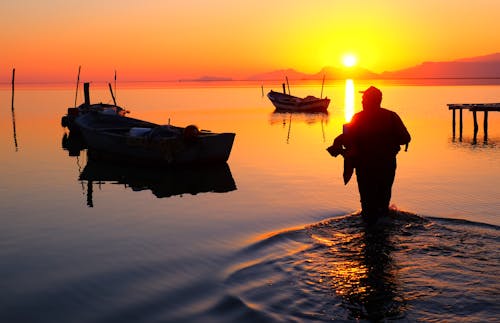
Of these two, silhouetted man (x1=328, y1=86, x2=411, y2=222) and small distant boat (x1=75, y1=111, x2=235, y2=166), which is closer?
silhouetted man (x1=328, y1=86, x2=411, y2=222)

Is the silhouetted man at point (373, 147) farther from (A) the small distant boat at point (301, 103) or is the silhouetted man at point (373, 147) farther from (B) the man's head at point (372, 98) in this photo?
(A) the small distant boat at point (301, 103)

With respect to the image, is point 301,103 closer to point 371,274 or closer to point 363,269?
point 363,269

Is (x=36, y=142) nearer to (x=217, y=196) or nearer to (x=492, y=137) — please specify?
(x=217, y=196)

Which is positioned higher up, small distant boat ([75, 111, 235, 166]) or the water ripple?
small distant boat ([75, 111, 235, 166])

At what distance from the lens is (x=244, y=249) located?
400 inches

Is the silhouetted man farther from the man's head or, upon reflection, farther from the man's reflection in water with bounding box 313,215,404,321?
the man's reflection in water with bounding box 313,215,404,321

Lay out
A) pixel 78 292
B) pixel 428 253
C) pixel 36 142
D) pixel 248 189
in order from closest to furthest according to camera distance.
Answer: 1. pixel 78 292
2. pixel 428 253
3. pixel 248 189
4. pixel 36 142

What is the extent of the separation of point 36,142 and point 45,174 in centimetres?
1336

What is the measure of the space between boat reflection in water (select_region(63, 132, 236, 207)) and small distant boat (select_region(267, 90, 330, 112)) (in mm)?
43718

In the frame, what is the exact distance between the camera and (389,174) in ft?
32.8

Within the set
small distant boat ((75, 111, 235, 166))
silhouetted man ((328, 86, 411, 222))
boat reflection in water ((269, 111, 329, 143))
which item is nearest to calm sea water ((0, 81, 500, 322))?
silhouetted man ((328, 86, 411, 222))

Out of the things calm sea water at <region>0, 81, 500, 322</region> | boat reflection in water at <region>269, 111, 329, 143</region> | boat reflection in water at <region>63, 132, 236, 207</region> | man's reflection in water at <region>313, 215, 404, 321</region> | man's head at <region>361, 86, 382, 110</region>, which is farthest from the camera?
boat reflection in water at <region>269, 111, 329, 143</region>

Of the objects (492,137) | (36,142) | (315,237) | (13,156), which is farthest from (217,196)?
(492,137)

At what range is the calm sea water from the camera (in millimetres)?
7055
